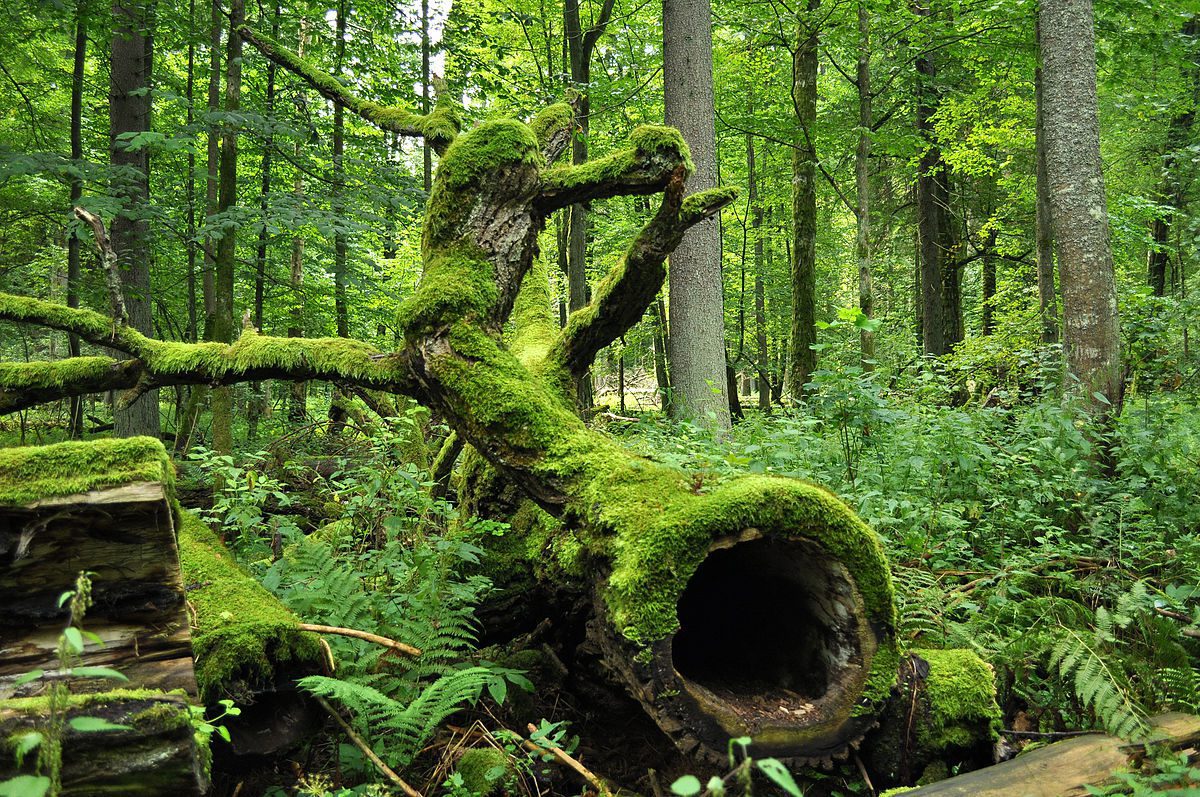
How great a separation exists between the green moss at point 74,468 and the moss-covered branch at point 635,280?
2.74m

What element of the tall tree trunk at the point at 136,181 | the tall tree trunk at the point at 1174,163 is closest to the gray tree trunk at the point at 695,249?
the tall tree trunk at the point at 1174,163

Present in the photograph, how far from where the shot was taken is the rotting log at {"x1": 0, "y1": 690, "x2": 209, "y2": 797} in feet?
5.78

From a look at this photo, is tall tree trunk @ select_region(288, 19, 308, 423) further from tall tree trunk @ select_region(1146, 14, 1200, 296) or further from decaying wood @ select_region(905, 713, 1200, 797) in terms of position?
tall tree trunk @ select_region(1146, 14, 1200, 296)

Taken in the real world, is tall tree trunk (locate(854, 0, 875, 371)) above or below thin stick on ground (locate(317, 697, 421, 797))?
above

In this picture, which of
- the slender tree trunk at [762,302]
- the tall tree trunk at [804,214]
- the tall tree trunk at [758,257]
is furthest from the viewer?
the slender tree trunk at [762,302]

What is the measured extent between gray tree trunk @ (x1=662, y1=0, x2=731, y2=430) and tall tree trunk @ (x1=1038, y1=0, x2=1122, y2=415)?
10.9ft

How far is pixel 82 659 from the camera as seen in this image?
2.13 m

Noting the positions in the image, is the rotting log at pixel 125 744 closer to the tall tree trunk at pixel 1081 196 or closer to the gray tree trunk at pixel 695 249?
the gray tree trunk at pixel 695 249

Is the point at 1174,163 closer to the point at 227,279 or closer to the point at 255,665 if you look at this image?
the point at 227,279

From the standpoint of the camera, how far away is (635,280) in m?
4.31

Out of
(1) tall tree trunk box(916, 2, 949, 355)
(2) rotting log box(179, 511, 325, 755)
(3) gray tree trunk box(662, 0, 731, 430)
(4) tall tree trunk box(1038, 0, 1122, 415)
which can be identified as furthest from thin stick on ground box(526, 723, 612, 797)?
(1) tall tree trunk box(916, 2, 949, 355)

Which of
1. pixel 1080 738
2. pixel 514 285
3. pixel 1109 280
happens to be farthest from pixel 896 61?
pixel 1080 738

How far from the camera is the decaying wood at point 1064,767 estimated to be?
238 cm

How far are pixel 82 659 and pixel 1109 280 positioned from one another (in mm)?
7918
